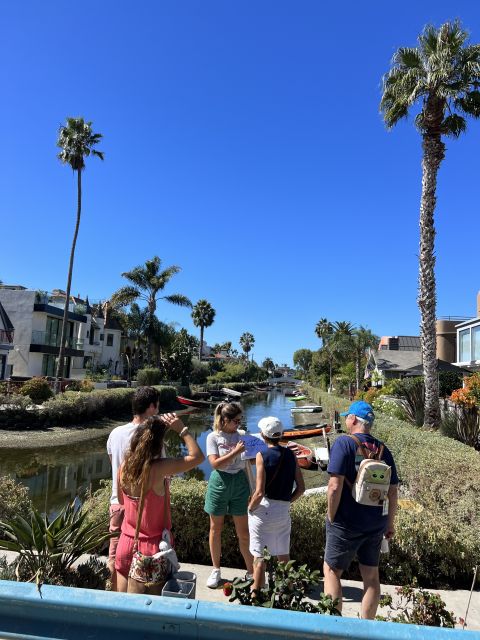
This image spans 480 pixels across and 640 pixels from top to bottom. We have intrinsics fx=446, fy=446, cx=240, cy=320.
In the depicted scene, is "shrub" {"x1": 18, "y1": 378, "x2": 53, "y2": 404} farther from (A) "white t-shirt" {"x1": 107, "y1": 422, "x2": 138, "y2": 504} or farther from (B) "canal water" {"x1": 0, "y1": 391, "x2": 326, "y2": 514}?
(A) "white t-shirt" {"x1": 107, "y1": 422, "x2": 138, "y2": 504}

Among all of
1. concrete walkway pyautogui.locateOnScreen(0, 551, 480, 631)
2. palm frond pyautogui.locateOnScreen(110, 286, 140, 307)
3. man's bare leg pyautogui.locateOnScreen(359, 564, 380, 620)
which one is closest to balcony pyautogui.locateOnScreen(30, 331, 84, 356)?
palm frond pyautogui.locateOnScreen(110, 286, 140, 307)

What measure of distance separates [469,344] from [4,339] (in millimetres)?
35246

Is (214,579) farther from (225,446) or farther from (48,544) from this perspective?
(48,544)

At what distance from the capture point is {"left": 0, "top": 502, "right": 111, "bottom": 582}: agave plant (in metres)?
3.51

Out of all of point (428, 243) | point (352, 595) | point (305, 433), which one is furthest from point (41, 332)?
point (352, 595)

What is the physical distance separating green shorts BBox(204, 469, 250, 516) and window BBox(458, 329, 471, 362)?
111 feet

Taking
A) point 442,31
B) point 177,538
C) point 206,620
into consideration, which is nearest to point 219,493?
point 177,538

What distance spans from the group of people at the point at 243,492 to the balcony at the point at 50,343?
3714 centimetres

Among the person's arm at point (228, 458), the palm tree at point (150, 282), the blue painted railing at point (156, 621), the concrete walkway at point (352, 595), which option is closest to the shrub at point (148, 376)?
the palm tree at point (150, 282)

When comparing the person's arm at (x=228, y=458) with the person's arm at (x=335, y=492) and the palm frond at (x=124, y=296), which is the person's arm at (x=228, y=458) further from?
the palm frond at (x=124, y=296)

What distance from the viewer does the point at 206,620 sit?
188 centimetres

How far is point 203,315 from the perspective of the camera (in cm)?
7719

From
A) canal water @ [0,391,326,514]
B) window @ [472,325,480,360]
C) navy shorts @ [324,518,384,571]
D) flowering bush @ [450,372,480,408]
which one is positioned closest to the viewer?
navy shorts @ [324,518,384,571]

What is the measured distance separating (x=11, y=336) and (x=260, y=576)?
3590 cm
